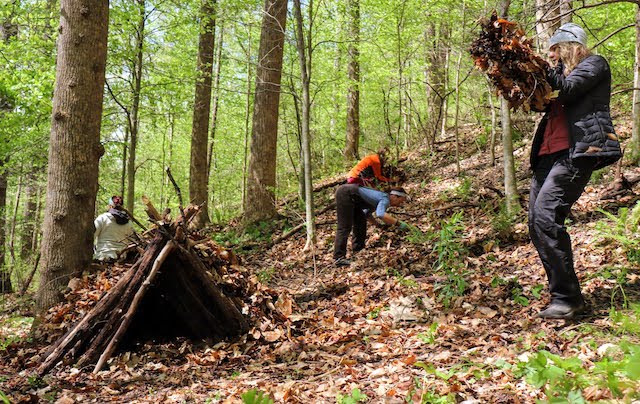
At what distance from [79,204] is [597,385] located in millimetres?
5286

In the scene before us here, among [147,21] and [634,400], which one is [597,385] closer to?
[634,400]

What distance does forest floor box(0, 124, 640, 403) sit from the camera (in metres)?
2.73

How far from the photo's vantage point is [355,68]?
1550 centimetres

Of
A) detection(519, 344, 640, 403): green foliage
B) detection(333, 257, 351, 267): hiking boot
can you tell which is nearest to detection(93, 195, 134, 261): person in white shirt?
detection(333, 257, 351, 267): hiking boot

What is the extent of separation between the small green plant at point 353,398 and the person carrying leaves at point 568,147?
Answer: 1796mm

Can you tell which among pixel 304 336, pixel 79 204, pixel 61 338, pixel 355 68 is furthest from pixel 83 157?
pixel 355 68

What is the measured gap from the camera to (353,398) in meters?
2.79

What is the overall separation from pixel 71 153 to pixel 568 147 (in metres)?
5.14

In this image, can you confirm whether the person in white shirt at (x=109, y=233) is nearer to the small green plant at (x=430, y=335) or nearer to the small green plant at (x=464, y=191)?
the small green plant at (x=430, y=335)

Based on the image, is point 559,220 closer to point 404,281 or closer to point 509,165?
point 404,281

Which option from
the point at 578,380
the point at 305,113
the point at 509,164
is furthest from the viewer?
the point at 305,113

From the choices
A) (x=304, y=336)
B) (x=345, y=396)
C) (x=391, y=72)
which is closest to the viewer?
(x=345, y=396)

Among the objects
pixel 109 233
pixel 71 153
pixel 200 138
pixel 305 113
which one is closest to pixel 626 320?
pixel 305 113

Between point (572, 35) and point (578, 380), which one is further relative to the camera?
point (572, 35)
